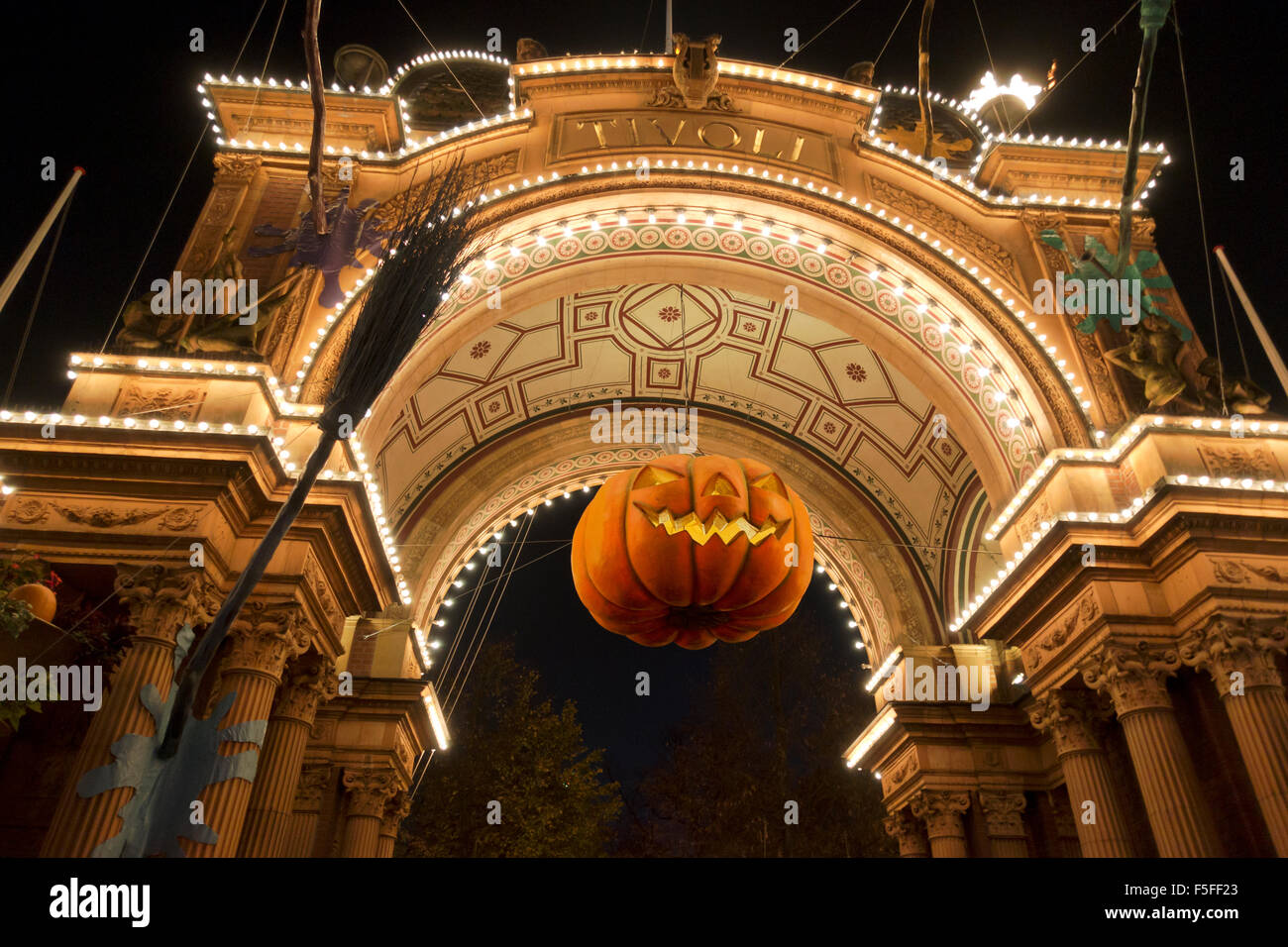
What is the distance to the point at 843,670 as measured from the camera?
2198cm

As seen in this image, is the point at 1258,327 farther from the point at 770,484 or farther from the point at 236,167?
the point at 236,167

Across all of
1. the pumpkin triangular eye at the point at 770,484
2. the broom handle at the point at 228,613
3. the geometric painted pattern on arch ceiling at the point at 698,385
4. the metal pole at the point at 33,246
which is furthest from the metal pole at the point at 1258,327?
the metal pole at the point at 33,246

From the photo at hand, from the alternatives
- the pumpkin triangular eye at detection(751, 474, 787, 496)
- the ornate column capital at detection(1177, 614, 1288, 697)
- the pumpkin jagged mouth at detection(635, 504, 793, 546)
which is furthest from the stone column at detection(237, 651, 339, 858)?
the ornate column capital at detection(1177, 614, 1288, 697)

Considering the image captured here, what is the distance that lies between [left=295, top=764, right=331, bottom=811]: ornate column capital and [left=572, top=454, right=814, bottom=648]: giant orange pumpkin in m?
5.88

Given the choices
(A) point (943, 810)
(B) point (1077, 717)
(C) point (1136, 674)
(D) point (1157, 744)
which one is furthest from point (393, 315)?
(A) point (943, 810)

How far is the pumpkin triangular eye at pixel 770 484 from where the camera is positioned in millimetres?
7124

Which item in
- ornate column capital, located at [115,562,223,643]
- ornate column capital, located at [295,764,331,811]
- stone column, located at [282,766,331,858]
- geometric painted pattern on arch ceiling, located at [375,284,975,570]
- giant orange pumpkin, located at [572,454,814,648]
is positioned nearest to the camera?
giant orange pumpkin, located at [572,454,814,648]

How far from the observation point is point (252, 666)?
7.11 meters

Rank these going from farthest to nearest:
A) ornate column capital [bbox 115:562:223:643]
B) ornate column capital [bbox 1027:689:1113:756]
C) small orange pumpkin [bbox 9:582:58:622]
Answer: ornate column capital [bbox 1027:689:1113:756]
ornate column capital [bbox 115:562:223:643]
small orange pumpkin [bbox 9:582:58:622]

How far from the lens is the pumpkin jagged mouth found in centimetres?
641

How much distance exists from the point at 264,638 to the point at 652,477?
375cm

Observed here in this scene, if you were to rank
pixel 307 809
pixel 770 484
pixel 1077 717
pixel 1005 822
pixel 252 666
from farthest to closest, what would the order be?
pixel 1005 822 < pixel 307 809 < pixel 1077 717 < pixel 770 484 < pixel 252 666

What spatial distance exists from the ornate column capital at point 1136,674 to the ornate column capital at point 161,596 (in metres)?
8.21

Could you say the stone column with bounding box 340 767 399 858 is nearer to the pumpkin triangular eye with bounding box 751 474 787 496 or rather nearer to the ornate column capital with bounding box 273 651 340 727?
the ornate column capital with bounding box 273 651 340 727
